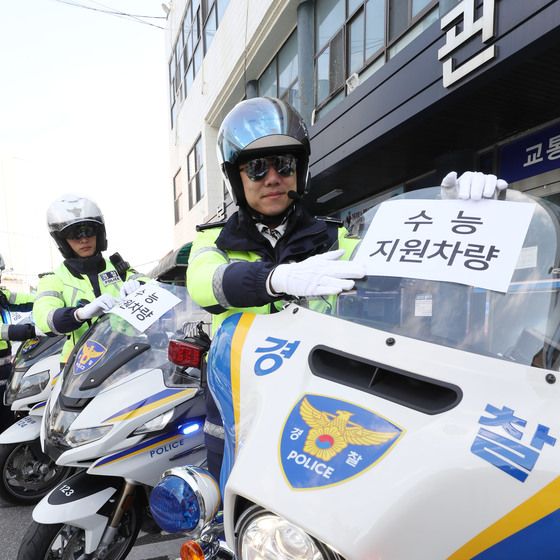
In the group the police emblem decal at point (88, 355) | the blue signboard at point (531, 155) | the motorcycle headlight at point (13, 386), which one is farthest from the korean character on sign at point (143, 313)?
the blue signboard at point (531, 155)

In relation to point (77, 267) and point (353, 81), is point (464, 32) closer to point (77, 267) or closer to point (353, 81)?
point (353, 81)

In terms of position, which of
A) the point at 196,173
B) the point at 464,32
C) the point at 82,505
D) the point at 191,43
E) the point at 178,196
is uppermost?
the point at 191,43

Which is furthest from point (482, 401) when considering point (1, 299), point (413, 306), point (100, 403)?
point (1, 299)

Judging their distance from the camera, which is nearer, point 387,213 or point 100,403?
point 387,213

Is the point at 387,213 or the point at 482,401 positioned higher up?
the point at 387,213

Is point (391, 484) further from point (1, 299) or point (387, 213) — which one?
point (1, 299)

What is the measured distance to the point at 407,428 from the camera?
0.79 m

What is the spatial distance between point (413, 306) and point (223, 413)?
59 centimetres

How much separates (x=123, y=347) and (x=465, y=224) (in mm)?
1647

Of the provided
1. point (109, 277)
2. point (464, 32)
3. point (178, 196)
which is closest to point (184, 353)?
point (109, 277)

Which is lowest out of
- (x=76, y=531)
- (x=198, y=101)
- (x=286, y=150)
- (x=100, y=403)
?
(x=76, y=531)

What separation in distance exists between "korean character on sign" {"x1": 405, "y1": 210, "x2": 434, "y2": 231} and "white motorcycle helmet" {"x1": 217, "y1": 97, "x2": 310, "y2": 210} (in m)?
0.74

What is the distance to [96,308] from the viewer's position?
8.50ft

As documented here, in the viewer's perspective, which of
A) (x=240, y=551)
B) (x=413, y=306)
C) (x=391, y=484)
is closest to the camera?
(x=391, y=484)
